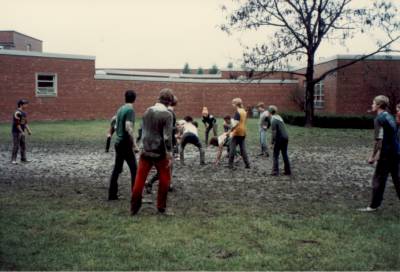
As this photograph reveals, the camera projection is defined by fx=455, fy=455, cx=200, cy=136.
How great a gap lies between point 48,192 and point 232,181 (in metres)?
3.79

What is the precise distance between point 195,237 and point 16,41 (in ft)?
181

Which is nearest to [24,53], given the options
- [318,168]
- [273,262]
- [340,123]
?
[340,123]

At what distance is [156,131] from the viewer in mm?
6637

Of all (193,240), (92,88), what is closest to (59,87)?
(92,88)

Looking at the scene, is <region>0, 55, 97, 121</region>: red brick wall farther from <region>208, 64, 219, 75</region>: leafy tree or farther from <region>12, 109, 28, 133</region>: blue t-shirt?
<region>208, 64, 219, 75</region>: leafy tree

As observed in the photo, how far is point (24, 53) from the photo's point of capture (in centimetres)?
2956

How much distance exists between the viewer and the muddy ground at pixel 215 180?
25.9 ft

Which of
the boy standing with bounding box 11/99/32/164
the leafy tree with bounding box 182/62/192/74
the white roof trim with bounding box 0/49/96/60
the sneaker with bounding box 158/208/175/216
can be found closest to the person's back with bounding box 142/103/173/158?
the sneaker with bounding box 158/208/175/216

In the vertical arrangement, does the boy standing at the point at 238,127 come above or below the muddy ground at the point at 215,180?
above

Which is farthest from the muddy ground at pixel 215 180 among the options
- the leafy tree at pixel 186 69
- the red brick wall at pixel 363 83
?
the leafy tree at pixel 186 69

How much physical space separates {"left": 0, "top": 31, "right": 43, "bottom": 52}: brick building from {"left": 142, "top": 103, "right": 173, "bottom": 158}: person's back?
4934cm

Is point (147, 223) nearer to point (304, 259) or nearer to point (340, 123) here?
point (304, 259)

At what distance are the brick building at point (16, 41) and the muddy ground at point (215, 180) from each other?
43.4 metres

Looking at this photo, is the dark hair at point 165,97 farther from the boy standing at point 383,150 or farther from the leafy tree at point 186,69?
the leafy tree at point 186,69
